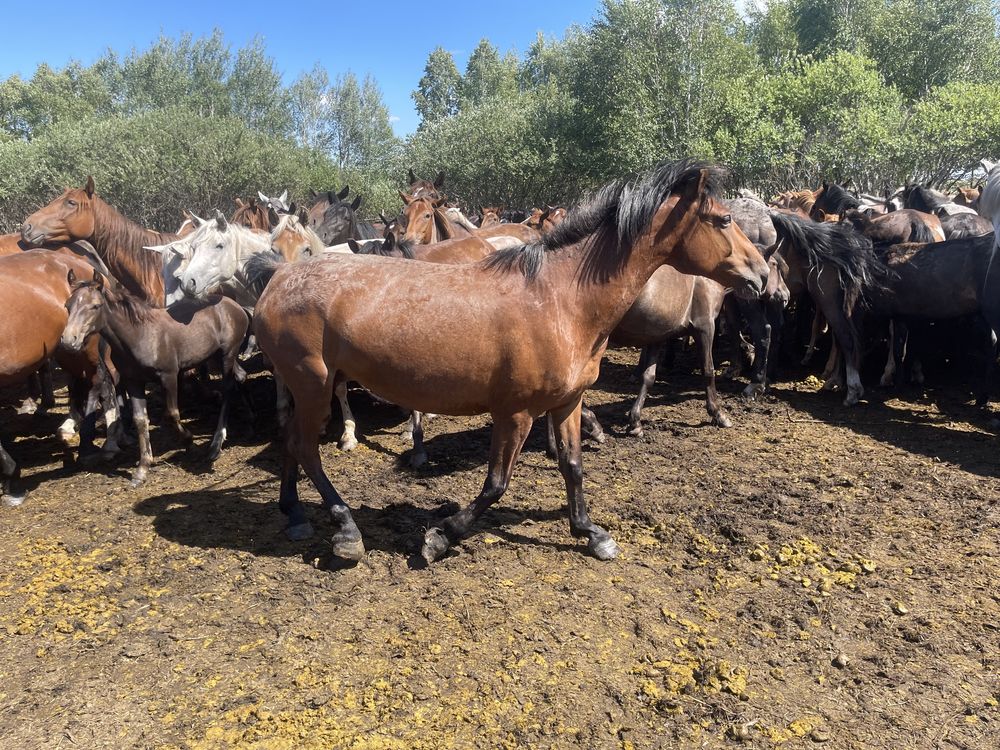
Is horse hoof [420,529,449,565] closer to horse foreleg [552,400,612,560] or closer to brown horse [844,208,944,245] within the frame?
horse foreleg [552,400,612,560]

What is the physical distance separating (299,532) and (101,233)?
5.36 metres

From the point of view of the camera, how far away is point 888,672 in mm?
2924

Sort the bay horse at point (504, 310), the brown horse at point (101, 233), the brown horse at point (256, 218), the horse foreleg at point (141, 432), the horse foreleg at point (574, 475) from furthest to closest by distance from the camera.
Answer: the brown horse at point (256, 218), the brown horse at point (101, 233), the horse foreleg at point (141, 432), the horse foreleg at point (574, 475), the bay horse at point (504, 310)

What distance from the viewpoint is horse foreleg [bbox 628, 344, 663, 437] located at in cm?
644

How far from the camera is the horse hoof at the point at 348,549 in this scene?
13.0 feet

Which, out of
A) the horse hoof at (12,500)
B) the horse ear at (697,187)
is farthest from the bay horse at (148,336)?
the horse ear at (697,187)

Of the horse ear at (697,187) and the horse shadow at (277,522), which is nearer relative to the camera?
the horse ear at (697,187)

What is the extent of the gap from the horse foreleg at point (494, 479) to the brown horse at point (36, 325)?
145 inches

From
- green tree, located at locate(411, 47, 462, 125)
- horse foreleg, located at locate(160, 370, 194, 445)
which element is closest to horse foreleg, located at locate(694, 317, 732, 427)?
horse foreleg, located at locate(160, 370, 194, 445)

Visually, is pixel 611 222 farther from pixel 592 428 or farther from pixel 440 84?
pixel 440 84

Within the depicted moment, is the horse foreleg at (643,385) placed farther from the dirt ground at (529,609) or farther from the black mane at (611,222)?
the black mane at (611,222)

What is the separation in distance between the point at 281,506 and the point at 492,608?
1.91 meters

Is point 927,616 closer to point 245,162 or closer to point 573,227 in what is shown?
point 573,227

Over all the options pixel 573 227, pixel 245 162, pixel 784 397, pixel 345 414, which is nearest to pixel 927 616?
pixel 573 227
